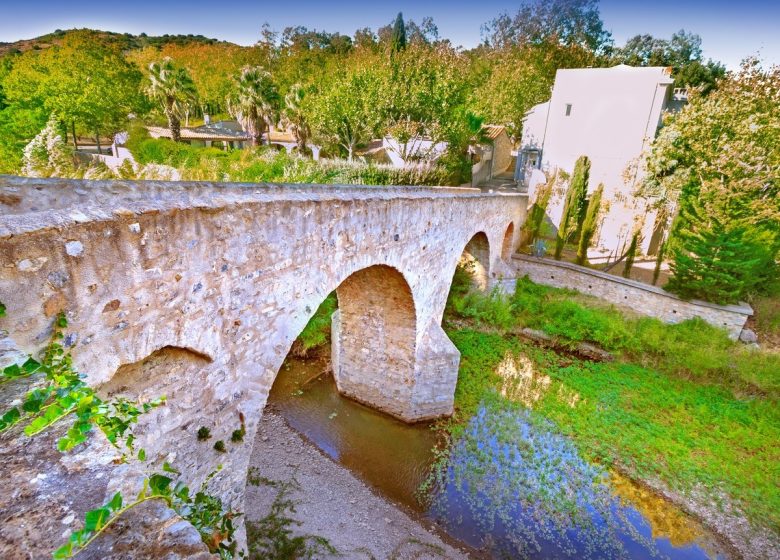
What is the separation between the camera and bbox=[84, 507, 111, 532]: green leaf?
1238 millimetres

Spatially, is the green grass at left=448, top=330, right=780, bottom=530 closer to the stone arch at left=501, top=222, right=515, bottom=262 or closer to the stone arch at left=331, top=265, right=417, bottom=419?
the stone arch at left=331, top=265, right=417, bottom=419

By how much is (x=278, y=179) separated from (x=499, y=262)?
32.2 feet

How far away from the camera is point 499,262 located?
1620cm

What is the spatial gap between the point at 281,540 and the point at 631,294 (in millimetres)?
14031

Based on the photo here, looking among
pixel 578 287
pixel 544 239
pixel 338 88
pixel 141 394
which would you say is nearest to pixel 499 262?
pixel 578 287

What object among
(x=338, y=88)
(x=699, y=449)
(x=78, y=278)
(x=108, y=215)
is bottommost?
(x=699, y=449)

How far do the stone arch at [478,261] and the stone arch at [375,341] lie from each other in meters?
6.66

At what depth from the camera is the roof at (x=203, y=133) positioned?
1137 inches

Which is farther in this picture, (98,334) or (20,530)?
(98,334)

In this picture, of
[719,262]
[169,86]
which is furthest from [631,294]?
[169,86]

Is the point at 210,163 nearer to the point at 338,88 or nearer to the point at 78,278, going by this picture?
the point at 338,88

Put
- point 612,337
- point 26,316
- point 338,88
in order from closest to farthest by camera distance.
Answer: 1. point 26,316
2. point 612,337
3. point 338,88

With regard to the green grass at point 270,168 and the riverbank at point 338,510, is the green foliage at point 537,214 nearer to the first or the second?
the green grass at point 270,168

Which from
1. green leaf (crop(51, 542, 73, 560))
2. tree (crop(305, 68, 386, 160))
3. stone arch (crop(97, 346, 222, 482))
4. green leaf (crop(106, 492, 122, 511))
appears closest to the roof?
tree (crop(305, 68, 386, 160))
